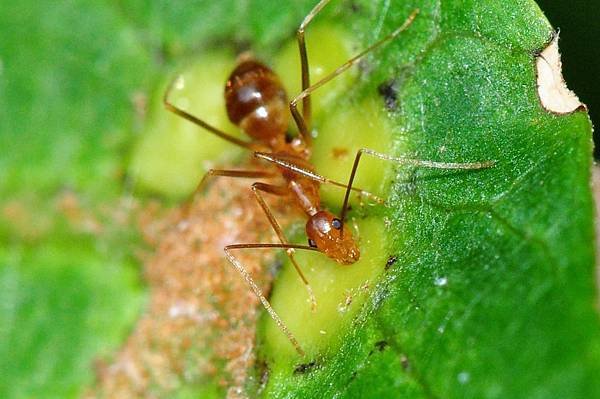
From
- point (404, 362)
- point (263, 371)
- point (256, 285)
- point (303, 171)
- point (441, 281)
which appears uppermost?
point (303, 171)

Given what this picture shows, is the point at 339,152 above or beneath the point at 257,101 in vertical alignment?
beneath

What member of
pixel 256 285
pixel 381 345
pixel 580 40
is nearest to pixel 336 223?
pixel 256 285

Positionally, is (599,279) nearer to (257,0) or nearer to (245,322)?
(245,322)

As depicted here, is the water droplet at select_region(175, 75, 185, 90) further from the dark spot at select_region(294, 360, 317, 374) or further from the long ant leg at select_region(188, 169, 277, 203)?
the dark spot at select_region(294, 360, 317, 374)

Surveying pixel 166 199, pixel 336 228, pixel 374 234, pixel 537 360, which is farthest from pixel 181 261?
pixel 537 360

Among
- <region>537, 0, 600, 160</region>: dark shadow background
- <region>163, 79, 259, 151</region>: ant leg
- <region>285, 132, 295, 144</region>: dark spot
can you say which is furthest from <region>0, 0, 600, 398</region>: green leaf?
<region>537, 0, 600, 160</region>: dark shadow background

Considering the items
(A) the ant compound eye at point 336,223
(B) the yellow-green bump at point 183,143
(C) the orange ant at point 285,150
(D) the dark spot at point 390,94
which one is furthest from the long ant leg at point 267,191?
(D) the dark spot at point 390,94

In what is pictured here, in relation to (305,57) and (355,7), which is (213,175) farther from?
(355,7)
